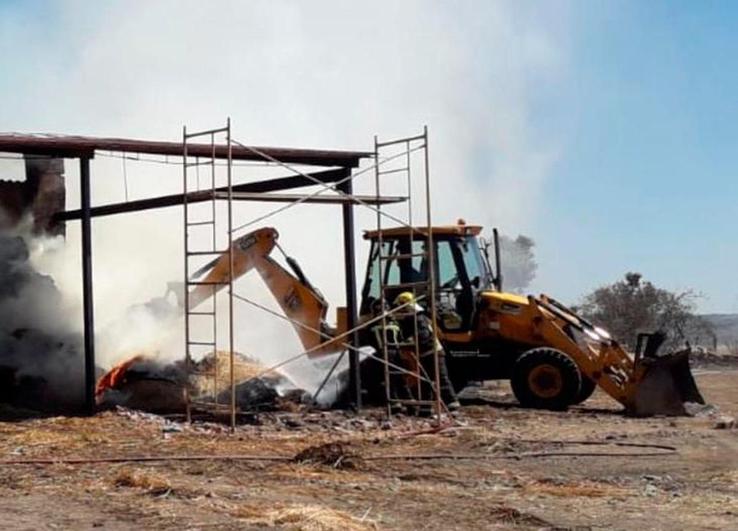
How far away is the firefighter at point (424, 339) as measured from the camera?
20.0m

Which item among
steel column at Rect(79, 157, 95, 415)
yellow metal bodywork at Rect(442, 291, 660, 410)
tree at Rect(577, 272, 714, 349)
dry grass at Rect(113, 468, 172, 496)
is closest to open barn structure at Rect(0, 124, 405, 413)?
steel column at Rect(79, 157, 95, 415)

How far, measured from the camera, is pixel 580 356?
70.3 ft

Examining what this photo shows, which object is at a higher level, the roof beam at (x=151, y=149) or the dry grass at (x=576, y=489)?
the roof beam at (x=151, y=149)

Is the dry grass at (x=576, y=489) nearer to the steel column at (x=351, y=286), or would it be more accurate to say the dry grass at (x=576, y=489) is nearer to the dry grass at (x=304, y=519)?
the dry grass at (x=304, y=519)

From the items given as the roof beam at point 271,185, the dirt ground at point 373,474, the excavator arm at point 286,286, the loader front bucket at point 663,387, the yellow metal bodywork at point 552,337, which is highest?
the roof beam at point 271,185

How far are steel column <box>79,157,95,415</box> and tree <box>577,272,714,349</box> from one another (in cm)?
3098

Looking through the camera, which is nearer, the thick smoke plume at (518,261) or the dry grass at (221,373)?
the dry grass at (221,373)

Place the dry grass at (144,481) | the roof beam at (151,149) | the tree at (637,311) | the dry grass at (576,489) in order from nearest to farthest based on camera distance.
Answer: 1. the dry grass at (576,489)
2. the dry grass at (144,481)
3. the roof beam at (151,149)
4. the tree at (637,311)

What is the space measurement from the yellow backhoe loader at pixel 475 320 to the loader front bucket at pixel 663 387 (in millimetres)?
476

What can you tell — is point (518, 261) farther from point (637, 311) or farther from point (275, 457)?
point (275, 457)

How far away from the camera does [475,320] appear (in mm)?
22328

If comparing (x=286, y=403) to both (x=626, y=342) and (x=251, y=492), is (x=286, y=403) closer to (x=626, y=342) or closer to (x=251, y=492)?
(x=251, y=492)

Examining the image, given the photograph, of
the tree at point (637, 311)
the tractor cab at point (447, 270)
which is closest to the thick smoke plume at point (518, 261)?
the tree at point (637, 311)

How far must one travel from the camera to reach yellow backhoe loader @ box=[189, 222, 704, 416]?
2131 centimetres
